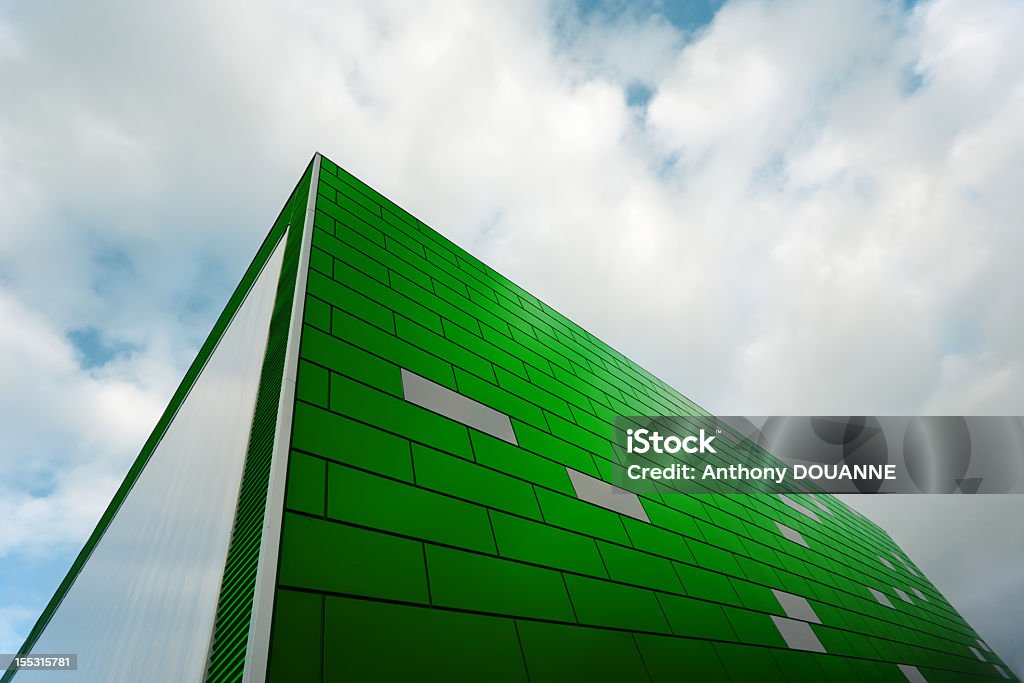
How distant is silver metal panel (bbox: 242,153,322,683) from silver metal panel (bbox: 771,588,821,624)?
8777 millimetres

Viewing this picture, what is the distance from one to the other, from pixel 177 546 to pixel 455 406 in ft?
11.9

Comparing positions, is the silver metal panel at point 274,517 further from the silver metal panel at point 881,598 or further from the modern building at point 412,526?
the silver metal panel at point 881,598

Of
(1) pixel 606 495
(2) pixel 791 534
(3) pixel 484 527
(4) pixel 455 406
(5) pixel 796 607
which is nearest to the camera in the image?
(3) pixel 484 527

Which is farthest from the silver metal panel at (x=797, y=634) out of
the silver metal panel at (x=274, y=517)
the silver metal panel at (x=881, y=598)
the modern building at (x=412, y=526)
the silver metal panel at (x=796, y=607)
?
the silver metal panel at (x=274, y=517)

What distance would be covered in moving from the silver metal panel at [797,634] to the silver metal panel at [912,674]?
12.2 feet

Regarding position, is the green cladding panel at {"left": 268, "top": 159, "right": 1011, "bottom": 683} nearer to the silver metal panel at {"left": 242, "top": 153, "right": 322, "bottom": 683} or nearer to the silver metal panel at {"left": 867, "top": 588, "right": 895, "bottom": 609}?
the silver metal panel at {"left": 242, "top": 153, "right": 322, "bottom": 683}

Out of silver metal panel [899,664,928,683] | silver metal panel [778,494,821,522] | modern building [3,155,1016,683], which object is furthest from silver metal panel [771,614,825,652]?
silver metal panel [778,494,821,522]

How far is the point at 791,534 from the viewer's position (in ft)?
39.8

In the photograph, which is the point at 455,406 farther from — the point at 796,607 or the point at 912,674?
the point at 912,674

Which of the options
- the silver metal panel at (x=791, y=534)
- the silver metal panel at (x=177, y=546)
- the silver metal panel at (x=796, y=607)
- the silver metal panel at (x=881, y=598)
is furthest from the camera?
the silver metal panel at (x=881, y=598)

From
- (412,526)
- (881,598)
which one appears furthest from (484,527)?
(881,598)

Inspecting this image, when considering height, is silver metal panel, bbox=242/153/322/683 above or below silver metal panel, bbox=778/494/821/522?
below

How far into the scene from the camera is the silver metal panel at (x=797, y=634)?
7609mm

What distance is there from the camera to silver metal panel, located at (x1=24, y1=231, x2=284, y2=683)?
416cm
